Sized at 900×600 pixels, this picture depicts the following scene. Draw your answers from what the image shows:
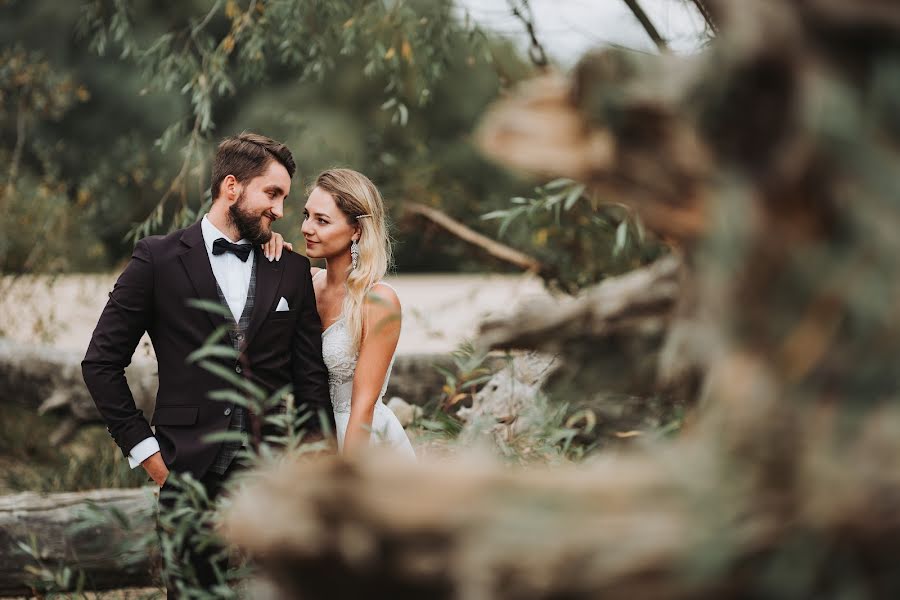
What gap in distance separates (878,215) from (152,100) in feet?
73.3

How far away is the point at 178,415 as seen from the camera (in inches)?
133

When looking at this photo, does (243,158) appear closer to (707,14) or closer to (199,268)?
(199,268)

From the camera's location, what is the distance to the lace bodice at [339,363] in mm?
3887

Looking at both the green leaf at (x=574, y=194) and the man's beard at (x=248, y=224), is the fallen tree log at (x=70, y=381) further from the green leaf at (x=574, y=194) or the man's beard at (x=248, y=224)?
the green leaf at (x=574, y=194)

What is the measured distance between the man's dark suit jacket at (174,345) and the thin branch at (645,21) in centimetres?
232

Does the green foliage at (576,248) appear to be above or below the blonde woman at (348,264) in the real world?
below

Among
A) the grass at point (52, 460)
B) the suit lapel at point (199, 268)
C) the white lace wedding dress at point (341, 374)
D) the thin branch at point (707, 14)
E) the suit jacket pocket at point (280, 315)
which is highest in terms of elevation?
the thin branch at point (707, 14)

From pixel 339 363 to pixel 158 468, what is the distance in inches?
34.2

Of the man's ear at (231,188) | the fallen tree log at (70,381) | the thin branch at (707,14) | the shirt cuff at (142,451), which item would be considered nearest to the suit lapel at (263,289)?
the man's ear at (231,188)

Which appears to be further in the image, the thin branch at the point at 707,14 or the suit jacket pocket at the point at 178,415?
the suit jacket pocket at the point at 178,415

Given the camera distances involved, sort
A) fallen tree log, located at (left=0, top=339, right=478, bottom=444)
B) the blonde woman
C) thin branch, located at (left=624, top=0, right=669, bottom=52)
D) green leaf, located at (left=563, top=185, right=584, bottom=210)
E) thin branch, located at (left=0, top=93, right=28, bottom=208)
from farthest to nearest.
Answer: thin branch, located at (left=0, top=93, right=28, bottom=208)
fallen tree log, located at (left=0, top=339, right=478, bottom=444)
thin branch, located at (left=624, top=0, right=669, bottom=52)
the blonde woman
green leaf, located at (left=563, top=185, right=584, bottom=210)

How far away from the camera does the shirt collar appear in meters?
3.53

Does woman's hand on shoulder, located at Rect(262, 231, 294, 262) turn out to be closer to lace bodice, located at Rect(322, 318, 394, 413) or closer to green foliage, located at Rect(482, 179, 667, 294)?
lace bodice, located at Rect(322, 318, 394, 413)

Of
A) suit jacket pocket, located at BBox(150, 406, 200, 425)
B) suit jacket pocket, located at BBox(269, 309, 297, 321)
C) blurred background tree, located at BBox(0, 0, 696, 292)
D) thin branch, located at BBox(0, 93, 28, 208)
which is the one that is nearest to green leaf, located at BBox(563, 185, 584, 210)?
blurred background tree, located at BBox(0, 0, 696, 292)
